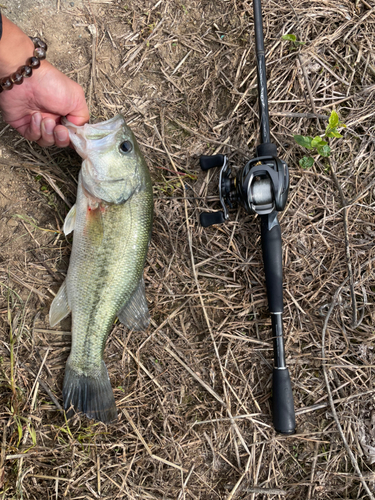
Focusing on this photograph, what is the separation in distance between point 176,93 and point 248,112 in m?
0.68

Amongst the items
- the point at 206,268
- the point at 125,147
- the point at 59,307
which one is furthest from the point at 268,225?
the point at 59,307

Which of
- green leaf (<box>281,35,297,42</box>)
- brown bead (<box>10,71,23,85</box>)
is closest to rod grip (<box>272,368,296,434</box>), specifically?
green leaf (<box>281,35,297,42</box>)

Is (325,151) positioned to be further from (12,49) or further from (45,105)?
(12,49)

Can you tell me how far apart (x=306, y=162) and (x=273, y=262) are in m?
0.96

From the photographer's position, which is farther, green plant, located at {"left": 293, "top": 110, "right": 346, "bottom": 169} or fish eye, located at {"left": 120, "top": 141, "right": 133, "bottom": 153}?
green plant, located at {"left": 293, "top": 110, "right": 346, "bottom": 169}

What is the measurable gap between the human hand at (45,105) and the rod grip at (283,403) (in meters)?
2.54

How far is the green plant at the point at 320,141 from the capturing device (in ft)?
9.82

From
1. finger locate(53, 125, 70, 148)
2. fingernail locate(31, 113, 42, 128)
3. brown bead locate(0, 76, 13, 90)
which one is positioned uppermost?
brown bead locate(0, 76, 13, 90)

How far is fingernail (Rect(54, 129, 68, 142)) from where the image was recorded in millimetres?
2701

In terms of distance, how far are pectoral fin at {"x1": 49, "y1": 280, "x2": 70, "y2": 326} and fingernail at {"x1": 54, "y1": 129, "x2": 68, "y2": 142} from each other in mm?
1164

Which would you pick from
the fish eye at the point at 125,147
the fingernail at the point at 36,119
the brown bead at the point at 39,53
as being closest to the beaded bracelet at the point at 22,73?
the brown bead at the point at 39,53

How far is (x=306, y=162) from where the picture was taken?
3082mm

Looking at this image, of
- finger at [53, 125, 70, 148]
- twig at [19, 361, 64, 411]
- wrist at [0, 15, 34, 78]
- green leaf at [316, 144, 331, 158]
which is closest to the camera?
wrist at [0, 15, 34, 78]

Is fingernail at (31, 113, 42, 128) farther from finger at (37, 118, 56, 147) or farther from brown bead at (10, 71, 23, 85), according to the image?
brown bead at (10, 71, 23, 85)
